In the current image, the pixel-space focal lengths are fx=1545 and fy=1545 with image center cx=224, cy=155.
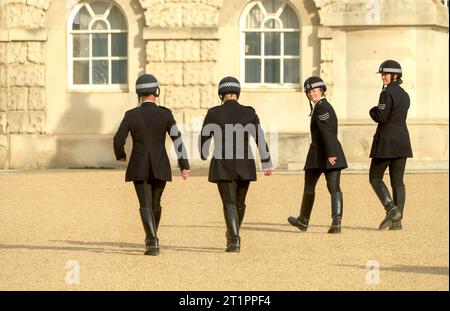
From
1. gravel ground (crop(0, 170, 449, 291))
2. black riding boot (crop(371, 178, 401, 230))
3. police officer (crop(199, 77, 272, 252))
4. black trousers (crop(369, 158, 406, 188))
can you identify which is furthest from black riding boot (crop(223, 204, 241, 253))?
black trousers (crop(369, 158, 406, 188))

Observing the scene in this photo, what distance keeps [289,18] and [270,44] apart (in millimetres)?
560

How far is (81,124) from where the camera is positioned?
26.8 m

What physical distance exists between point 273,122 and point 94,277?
48.3 feet

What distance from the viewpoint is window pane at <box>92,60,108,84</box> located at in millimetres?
27016

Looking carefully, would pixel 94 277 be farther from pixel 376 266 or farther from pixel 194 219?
pixel 194 219

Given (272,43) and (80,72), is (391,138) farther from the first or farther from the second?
→ (80,72)

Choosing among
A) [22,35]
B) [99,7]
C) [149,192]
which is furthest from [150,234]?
[99,7]

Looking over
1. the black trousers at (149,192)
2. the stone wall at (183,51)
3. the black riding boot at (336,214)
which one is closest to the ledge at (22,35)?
the stone wall at (183,51)

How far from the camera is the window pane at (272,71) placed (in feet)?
87.6

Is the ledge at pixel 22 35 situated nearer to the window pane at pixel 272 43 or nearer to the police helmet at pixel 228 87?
the window pane at pixel 272 43

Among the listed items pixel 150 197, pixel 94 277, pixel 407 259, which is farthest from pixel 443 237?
pixel 94 277

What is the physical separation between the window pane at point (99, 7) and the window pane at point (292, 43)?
10.4 ft

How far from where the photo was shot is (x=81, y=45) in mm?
27000
